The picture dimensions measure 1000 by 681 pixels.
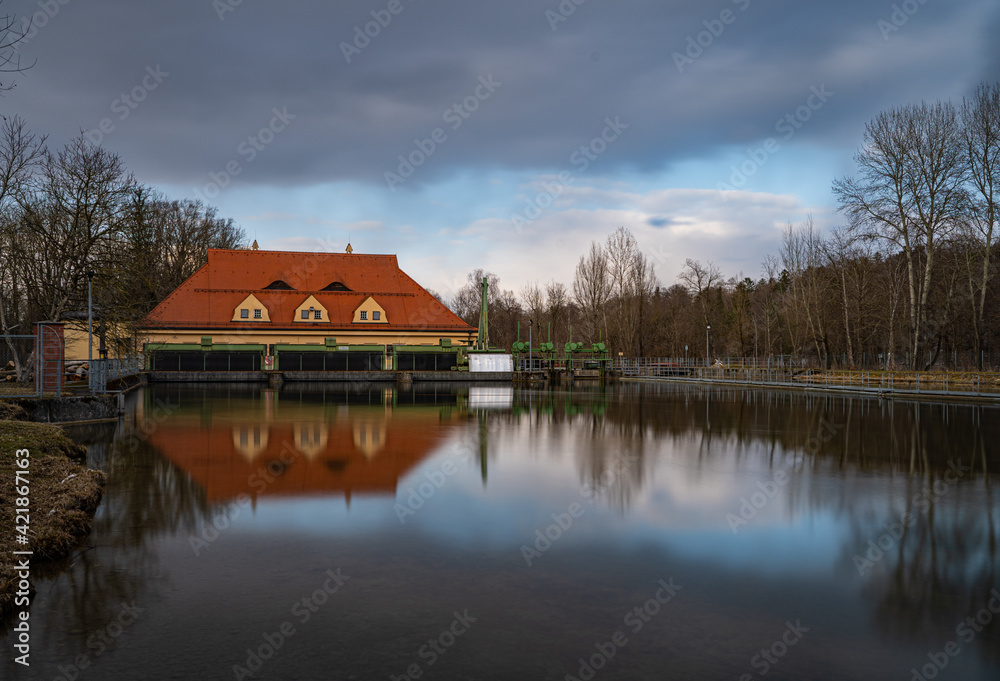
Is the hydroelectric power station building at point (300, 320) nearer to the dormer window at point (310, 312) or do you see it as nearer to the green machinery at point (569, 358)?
the dormer window at point (310, 312)

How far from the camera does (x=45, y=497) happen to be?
354 inches

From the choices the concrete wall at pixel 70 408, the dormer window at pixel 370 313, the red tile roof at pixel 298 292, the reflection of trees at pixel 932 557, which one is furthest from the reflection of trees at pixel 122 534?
the dormer window at pixel 370 313

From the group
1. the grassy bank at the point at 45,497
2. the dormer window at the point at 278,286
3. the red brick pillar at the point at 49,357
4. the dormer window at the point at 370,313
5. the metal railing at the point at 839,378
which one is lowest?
the metal railing at the point at 839,378

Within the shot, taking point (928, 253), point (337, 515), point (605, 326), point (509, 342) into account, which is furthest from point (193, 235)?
point (337, 515)

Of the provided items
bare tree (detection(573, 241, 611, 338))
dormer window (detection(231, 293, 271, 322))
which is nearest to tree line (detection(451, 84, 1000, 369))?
bare tree (detection(573, 241, 611, 338))

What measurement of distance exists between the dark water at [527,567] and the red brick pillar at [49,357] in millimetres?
6518

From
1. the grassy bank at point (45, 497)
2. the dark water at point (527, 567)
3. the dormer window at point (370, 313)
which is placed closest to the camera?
the dark water at point (527, 567)

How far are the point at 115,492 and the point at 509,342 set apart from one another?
95.6 m

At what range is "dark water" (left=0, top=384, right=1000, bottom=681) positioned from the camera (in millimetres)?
5203

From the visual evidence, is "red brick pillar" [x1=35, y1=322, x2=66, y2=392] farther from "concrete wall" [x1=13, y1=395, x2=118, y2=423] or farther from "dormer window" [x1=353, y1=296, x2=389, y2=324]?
"dormer window" [x1=353, y1=296, x2=389, y2=324]

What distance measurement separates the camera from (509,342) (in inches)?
4166

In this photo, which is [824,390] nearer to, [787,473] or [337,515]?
[787,473]

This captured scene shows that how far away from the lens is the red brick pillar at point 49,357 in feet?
64.6

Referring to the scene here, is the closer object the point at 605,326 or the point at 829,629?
the point at 829,629
